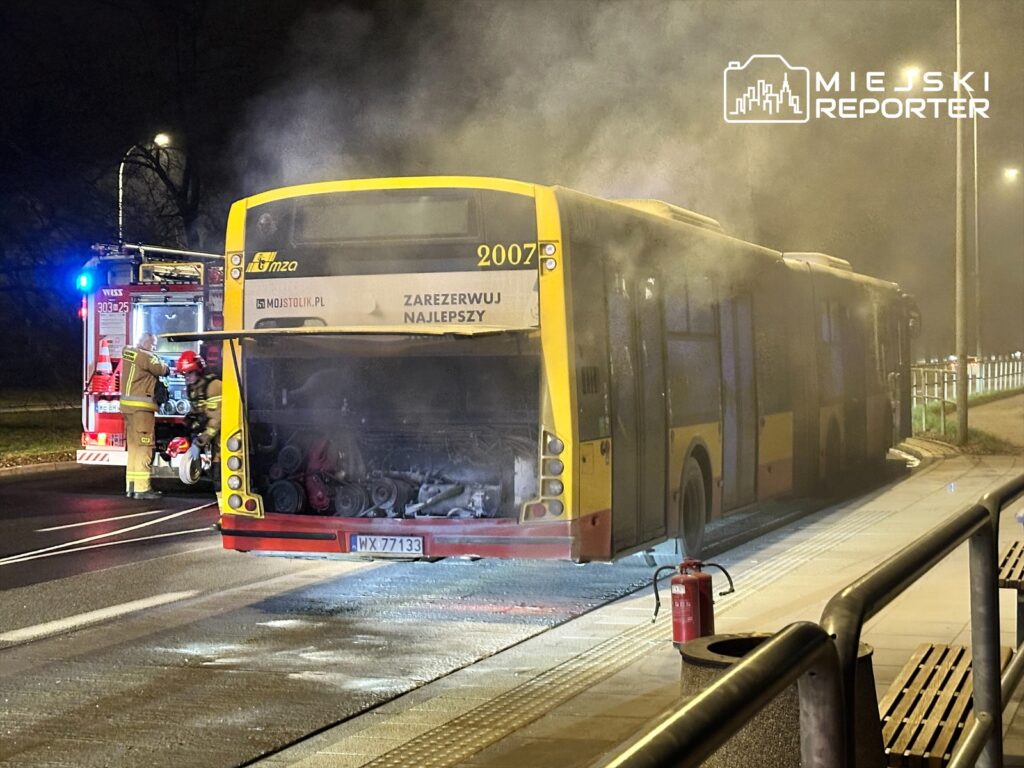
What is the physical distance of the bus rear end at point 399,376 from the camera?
9.51m

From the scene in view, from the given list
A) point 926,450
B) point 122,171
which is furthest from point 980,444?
point 122,171

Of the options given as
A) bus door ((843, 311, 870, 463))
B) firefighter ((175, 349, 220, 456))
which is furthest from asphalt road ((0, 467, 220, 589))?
bus door ((843, 311, 870, 463))

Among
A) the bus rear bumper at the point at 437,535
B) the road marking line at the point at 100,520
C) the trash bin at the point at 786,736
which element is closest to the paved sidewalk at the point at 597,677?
the bus rear bumper at the point at 437,535

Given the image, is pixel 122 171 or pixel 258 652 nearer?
pixel 258 652

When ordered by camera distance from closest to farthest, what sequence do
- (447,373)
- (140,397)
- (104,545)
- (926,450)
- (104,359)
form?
(447,373) < (104,545) < (140,397) < (104,359) < (926,450)

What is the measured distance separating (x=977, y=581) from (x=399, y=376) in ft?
20.2

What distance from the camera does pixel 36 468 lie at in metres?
22.5

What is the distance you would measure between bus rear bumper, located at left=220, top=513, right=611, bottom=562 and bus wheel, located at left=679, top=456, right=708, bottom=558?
1.98m

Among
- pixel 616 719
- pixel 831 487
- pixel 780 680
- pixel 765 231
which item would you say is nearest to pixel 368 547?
pixel 616 719

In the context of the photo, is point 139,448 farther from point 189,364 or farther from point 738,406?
point 738,406

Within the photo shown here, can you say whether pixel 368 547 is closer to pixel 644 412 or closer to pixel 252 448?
pixel 252 448

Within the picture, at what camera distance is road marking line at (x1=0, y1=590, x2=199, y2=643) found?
8.95m

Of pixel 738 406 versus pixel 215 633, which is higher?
pixel 738 406

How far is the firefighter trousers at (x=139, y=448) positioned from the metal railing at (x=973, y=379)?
59.3ft
